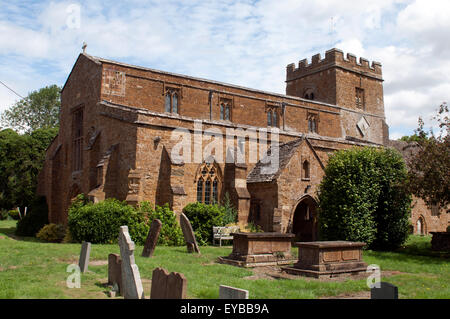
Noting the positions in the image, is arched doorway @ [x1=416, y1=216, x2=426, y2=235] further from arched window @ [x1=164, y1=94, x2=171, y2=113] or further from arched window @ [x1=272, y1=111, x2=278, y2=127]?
arched window @ [x1=164, y1=94, x2=171, y2=113]

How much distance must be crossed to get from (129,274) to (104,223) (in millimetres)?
10930

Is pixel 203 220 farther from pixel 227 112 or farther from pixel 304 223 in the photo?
pixel 227 112

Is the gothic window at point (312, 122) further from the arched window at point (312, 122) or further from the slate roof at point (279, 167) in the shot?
the slate roof at point (279, 167)

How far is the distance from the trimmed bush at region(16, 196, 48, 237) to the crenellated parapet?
28402 mm

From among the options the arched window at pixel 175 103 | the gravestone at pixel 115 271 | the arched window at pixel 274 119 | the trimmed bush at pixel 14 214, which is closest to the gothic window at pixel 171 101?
the arched window at pixel 175 103

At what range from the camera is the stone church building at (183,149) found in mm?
21328

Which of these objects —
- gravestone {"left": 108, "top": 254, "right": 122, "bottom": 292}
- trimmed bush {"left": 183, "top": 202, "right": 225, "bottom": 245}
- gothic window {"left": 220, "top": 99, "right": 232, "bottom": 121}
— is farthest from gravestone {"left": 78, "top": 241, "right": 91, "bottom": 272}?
gothic window {"left": 220, "top": 99, "right": 232, "bottom": 121}

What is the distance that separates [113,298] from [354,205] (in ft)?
43.2

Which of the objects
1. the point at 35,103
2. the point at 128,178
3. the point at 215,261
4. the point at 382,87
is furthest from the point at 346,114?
the point at 35,103

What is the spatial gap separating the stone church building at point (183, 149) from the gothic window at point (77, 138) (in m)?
0.07

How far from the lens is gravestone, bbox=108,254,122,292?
30.6ft

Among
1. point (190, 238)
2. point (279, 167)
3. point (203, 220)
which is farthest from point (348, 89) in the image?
point (190, 238)

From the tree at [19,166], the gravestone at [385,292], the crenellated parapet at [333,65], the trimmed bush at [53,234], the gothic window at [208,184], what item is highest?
the crenellated parapet at [333,65]

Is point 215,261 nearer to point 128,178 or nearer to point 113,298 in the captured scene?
point 113,298
